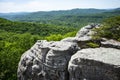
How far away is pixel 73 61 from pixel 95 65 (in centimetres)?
197

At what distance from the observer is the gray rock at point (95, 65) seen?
14.5 m

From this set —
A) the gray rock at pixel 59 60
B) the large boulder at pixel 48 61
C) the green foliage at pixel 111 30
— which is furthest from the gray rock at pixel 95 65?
the green foliage at pixel 111 30

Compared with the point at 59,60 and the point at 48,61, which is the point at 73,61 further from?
the point at 48,61

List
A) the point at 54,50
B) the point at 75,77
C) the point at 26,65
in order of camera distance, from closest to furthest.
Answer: the point at 75,77
the point at 54,50
the point at 26,65

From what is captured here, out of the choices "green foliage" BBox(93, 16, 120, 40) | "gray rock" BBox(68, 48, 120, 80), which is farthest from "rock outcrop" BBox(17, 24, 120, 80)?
"green foliage" BBox(93, 16, 120, 40)

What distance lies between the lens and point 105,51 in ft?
54.5

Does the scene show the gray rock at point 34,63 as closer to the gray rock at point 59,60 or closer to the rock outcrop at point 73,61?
the rock outcrop at point 73,61

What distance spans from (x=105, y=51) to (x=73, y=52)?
3.13 meters

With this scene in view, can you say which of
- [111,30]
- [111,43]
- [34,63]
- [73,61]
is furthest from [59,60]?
[111,30]

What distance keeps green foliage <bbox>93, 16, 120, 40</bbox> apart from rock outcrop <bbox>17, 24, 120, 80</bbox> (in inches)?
38.8

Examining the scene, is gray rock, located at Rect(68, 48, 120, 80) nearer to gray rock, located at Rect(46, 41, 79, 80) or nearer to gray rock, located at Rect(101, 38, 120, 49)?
gray rock, located at Rect(46, 41, 79, 80)

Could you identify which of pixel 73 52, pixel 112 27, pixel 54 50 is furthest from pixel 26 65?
pixel 112 27

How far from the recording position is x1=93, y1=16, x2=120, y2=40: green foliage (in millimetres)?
20497

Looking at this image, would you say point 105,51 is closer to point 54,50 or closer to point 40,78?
point 54,50
